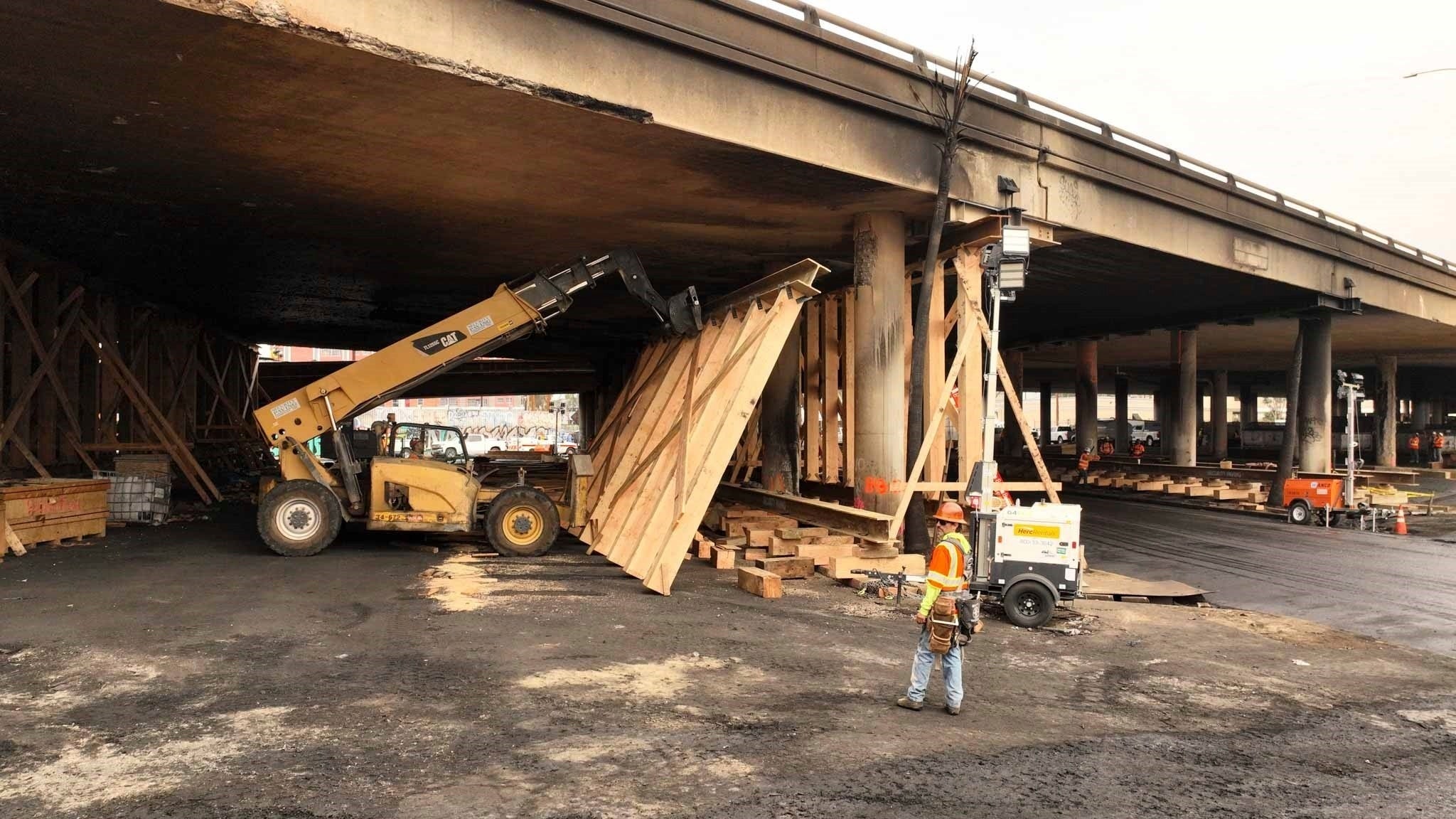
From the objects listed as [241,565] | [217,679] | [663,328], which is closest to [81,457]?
[241,565]

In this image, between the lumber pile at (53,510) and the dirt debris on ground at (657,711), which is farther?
the lumber pile at (53,510)

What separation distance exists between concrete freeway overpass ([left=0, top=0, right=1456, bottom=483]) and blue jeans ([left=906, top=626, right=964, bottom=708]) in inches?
290

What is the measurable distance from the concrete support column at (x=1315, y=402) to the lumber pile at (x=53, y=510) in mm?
30006

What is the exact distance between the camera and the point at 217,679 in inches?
289

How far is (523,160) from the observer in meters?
12.8

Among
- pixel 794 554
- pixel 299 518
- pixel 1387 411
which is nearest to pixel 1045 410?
pixel 1387 411

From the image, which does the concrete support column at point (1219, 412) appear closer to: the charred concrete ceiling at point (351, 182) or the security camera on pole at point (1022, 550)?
the charred concrete ceiling at point (351, 182)

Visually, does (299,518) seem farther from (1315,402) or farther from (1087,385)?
(1087,385)

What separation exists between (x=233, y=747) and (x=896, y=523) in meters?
9.87

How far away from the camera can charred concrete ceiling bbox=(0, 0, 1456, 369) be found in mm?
9734

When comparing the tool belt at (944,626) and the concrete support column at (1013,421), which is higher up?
the concrete support column at (1013,421)

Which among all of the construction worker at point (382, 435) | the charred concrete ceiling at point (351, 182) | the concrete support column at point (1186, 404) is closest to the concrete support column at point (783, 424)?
the charred concrete ceiling at point (351, 182)

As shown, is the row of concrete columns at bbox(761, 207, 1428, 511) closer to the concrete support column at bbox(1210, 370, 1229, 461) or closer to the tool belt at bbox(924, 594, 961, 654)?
the tool belt at bbox(924, 594, 961, 654)

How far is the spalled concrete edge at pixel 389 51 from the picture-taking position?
8.61 meters
